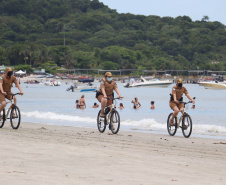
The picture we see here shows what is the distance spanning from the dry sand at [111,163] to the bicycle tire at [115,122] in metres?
2.52

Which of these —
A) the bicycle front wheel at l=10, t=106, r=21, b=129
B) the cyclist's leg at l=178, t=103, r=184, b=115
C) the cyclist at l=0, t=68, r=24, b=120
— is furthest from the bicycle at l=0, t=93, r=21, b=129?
the cyclist's leg at l=178, t=103, r=184, b=115

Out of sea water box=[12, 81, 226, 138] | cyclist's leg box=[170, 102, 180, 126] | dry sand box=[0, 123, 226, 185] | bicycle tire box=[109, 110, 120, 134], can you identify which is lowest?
sea water box=[12, 81, 226, 138]

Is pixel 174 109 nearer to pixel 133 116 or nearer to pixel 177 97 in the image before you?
pixel 177 97

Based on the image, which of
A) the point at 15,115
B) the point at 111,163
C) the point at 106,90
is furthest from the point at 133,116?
the point at 111,163

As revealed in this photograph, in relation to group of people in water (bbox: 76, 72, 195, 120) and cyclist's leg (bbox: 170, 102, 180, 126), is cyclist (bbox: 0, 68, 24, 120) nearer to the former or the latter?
group of people in water (bbox: 76, 72, 195, 120)

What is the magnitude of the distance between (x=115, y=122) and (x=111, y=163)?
665 centimetres

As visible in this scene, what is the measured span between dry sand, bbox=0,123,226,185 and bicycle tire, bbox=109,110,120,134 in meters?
2.52

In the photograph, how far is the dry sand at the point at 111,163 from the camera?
7398 millimetres

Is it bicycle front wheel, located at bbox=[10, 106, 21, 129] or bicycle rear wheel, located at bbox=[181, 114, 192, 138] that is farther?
bicycle front wheel, located at bbox=[10, 106, 21, 129]

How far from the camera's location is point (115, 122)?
613 inches

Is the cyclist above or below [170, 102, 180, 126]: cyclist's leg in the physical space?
above

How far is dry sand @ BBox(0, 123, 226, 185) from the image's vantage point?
24.3 feet

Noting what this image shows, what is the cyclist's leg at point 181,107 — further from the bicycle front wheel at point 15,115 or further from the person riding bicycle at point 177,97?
the bicycle front wheel at point 15,115

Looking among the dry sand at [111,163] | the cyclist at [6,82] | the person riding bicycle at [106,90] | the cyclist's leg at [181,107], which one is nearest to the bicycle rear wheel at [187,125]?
the cyclist's leg at [181,107]
